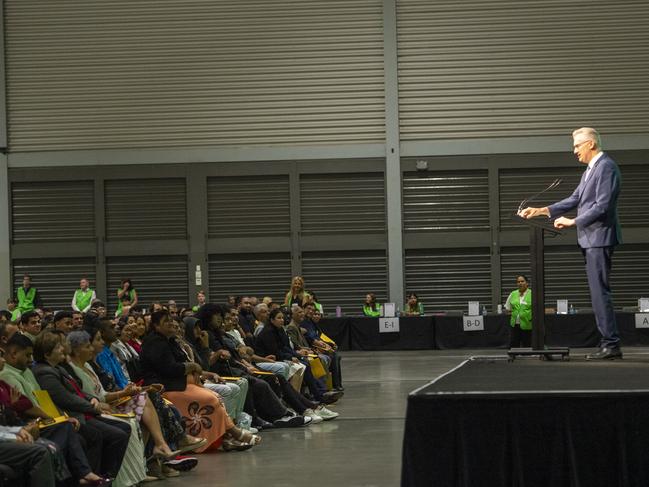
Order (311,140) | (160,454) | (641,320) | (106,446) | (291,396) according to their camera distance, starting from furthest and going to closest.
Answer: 1. (311,140)
2. (641,320)
3. (291,396)
4. (160,454)
5. (106,446)

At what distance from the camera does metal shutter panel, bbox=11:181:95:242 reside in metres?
24.3

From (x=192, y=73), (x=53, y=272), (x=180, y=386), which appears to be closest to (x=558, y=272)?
(x=192, y=73)

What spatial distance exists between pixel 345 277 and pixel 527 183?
4743mm

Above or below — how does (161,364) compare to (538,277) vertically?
below

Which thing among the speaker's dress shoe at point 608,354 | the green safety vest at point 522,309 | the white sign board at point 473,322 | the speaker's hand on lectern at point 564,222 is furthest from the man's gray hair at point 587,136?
the white sign board at point 473,322

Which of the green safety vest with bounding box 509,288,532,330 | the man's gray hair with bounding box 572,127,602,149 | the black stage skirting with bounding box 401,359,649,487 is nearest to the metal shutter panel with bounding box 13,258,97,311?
the green safety vest with bounding box 509,288,532,330

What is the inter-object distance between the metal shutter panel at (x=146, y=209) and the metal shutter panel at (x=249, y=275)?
3.89 feet

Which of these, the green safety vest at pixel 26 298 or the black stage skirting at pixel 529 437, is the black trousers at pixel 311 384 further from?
the green safety vest at pixel 26 298

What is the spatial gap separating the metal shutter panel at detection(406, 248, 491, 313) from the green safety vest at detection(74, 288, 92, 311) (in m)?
7.23

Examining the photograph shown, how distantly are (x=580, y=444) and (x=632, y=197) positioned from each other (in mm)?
20519

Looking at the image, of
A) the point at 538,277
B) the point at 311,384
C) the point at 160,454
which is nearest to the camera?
the point at 538,277

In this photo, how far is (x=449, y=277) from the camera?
2377 cm

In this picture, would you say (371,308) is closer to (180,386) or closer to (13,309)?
(13,309)

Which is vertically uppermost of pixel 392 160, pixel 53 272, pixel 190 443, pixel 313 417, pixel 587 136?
pixel 392 160
